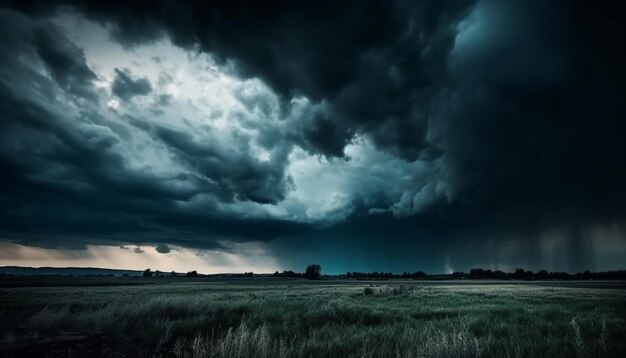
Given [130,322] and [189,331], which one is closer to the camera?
[189,331]

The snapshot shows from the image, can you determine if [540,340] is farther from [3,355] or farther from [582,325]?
[3,355]

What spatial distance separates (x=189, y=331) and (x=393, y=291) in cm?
2773

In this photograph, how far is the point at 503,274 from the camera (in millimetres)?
196500

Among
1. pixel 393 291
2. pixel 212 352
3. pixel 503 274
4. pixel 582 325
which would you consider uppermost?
pixel 212 352

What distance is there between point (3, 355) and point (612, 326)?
18319mm

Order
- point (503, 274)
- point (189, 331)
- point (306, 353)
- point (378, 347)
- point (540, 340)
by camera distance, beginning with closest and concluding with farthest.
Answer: point (306, 353) < point (378, 347) < point (540, 340) < point (189, 331) < point (503, 274)

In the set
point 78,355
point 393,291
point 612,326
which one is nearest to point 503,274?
point 393,291

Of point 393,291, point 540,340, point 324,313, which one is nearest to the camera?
point 540,340

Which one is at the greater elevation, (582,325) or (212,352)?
(212,352)

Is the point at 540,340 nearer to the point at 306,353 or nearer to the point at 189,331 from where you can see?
the point at 306,353

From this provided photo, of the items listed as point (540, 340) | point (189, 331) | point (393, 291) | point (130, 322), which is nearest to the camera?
point (540, 340)

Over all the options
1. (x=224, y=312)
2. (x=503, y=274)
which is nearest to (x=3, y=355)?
(x=224, y=312)

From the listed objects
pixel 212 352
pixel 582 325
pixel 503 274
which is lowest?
pixel 503 274

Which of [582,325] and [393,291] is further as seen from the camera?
[393,291]
